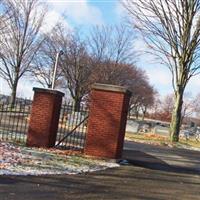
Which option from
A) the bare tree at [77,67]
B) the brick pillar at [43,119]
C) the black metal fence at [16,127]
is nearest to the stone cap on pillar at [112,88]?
the brick pillar at [43,119]

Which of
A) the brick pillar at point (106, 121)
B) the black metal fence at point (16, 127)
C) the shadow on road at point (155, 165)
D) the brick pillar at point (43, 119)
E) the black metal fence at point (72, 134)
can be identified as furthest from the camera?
the black metal fence at point (16, 127)

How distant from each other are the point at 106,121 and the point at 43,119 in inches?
88.5

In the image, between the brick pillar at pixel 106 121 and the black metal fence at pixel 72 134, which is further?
the black metal fence at pixel 72 134

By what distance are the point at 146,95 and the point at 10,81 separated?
36.4 metres

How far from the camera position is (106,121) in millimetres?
17172

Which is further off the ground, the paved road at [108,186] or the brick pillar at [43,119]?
the brick pillar at [43,119]

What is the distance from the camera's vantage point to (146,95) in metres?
89.9

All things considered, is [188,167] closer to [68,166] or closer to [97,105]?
[97,105]

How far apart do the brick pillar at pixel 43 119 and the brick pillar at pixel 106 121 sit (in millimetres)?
1504

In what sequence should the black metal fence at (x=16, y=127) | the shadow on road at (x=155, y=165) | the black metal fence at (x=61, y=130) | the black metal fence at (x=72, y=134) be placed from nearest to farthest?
the shadow on road at (x=155, y=165)
the black metal fence at (x=72, y=134)
the black metal fence at (x=61, y=130)
the black metal fence at (x=16, y=127)

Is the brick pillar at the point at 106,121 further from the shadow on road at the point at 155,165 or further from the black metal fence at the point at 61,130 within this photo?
the black metal fence at the point at 61,130

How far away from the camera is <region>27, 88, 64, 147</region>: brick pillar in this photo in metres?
18.0

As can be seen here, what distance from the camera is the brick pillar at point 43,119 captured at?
17953 mm

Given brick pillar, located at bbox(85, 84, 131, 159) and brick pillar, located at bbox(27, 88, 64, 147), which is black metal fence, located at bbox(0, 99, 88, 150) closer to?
brick pillar, located at bbox(27, 88, 64, 147)
